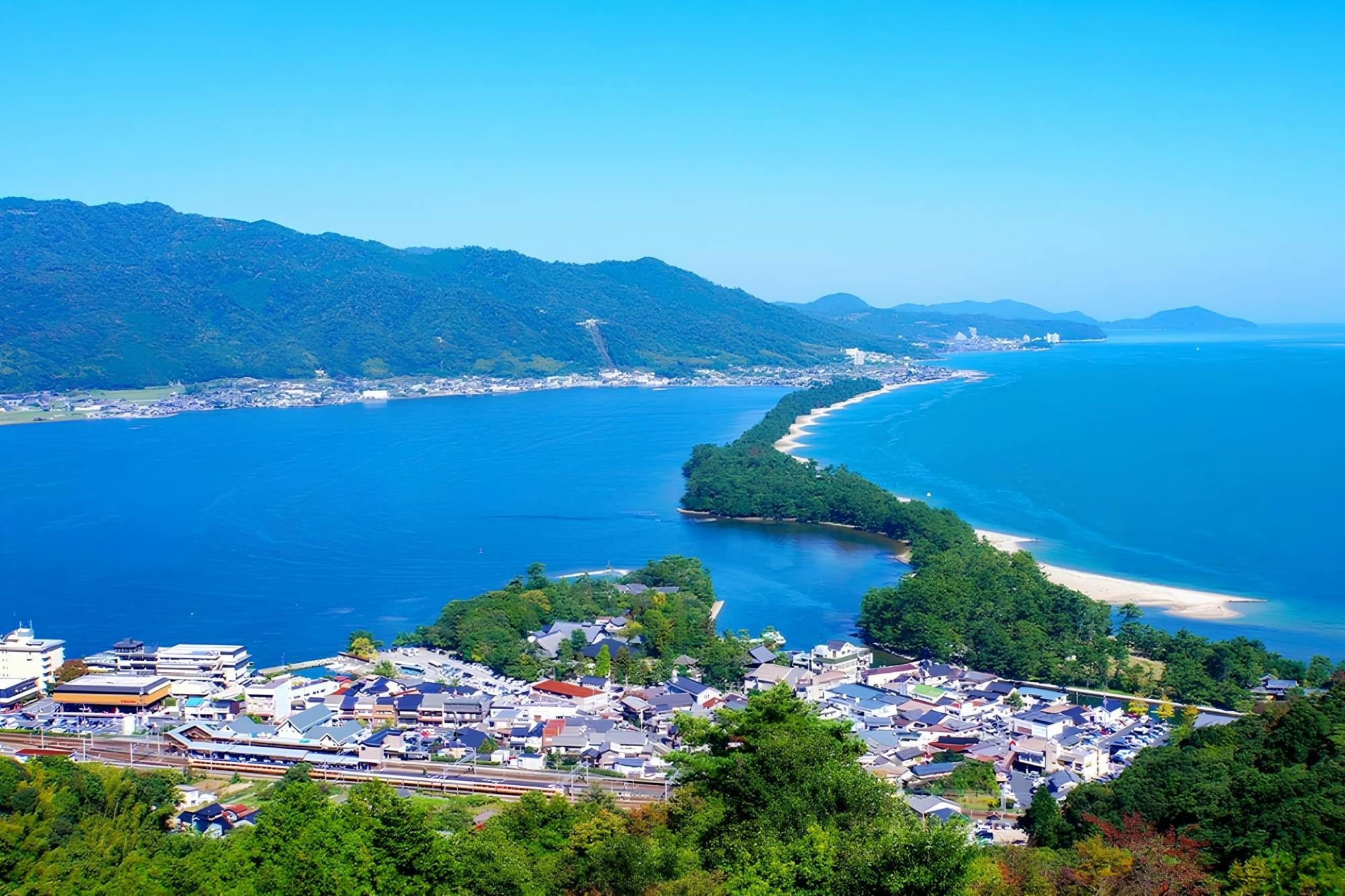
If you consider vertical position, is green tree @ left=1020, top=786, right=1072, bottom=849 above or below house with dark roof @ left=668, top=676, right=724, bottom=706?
above

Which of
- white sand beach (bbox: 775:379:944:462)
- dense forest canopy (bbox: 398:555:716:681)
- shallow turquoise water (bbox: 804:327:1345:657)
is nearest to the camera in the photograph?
dense forest canopy (bbox: 398:555:716:681)

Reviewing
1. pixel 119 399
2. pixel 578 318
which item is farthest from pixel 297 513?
pixel 578 318

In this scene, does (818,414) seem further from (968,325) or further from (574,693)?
(968,325)

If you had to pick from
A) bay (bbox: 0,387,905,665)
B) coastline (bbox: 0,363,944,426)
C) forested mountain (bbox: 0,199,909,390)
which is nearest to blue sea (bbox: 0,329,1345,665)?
bay (bbox: 0,387,905,665)

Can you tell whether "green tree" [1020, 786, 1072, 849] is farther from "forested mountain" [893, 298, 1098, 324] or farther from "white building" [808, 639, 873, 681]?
"forested mountain" [893, 298, 1098, 324]

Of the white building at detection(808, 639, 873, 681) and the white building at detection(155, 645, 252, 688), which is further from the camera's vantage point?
the white building at detection(808, 639, 873, 681)

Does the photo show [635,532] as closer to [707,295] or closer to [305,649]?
[305,649]
